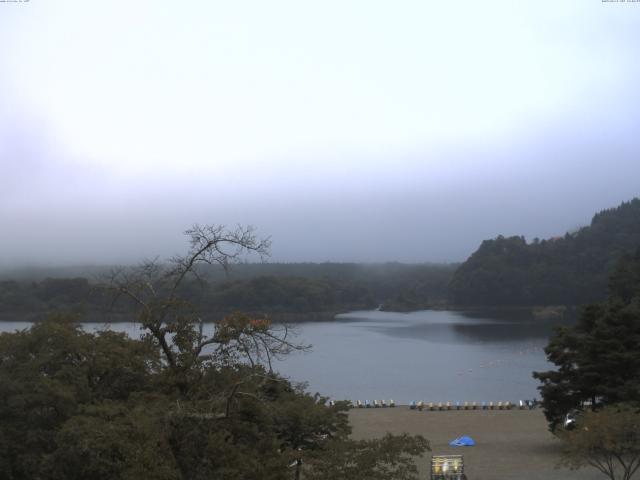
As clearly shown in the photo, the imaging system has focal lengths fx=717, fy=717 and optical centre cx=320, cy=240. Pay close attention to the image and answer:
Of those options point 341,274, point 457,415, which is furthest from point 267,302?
point 457,415

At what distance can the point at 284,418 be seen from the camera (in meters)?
11.9

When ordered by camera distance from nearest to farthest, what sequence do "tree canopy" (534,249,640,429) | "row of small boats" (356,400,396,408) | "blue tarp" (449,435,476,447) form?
"tree canopy" (534,249,640,429) < "blue tarp" (449,435,476,447) < "row of small boats" (356,400,396,408)

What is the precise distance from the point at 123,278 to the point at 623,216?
4557 inches

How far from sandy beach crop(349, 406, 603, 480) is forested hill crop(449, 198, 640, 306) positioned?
7590 centimetres

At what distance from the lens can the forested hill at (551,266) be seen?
10131 centimetres

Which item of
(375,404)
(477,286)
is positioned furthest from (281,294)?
(375,404)

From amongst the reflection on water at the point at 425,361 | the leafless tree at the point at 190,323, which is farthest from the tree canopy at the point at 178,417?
the reflection on water at the point at 425,361

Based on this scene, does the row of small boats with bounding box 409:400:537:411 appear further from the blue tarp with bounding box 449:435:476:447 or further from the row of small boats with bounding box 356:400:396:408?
the blue tarp with bounding box 449:435:476:447

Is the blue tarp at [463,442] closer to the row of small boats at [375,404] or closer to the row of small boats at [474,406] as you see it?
the row of small boats at [474,406]

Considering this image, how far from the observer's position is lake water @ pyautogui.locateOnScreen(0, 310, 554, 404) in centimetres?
3716

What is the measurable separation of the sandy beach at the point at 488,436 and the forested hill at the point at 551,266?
249 feet

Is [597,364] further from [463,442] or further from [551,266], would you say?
[551,266]

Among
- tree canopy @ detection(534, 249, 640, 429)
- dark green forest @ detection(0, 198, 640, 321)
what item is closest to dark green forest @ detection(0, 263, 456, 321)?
dark green forest @ detection(0, 198, 640, 321)

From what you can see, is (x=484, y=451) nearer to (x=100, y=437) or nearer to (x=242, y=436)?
(x=242, y=436)
